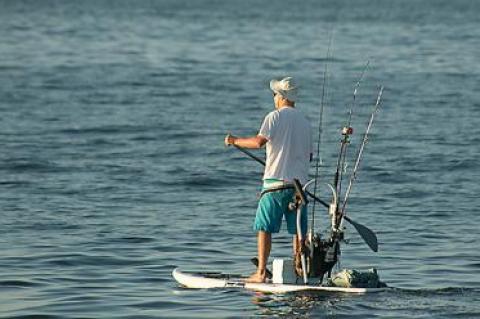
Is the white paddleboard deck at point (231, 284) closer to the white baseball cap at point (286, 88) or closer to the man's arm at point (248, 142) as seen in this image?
the man's arm at point (248, 142)

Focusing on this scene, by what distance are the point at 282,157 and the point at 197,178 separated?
7464 mm

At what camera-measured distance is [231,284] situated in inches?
428

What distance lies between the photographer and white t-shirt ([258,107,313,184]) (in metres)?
10.5

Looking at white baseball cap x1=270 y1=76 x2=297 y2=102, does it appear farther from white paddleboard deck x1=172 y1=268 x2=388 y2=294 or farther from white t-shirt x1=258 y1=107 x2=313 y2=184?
white paddleboard deck x1=172 y1=268 x2=388 y2=294

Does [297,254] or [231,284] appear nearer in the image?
[297,254]

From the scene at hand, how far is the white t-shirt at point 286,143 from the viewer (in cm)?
1046

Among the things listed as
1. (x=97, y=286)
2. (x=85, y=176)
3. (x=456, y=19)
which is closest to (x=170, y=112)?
(x=85, y=176)

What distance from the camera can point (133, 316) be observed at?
10.1 metres

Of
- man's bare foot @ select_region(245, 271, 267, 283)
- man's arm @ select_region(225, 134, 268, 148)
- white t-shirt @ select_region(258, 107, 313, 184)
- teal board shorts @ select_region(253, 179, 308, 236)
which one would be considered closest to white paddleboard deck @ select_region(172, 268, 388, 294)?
man's bare foot @ select_region(245, 271, 267, 283)

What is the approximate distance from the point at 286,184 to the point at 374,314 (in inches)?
50.9

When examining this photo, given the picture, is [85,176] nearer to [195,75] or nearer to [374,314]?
[374,314]

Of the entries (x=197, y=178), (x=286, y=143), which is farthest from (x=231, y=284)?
(x=197, y=178)

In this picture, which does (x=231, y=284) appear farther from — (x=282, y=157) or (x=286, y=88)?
(x=286, y=88)

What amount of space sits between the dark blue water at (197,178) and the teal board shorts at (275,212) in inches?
22.1
